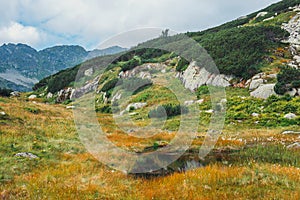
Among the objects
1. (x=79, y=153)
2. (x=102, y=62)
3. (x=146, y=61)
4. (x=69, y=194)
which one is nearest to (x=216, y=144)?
(x=79, y=153)

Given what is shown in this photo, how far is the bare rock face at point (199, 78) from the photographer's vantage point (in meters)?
33.2

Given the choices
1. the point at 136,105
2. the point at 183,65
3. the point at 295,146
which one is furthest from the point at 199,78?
the point at 295,146

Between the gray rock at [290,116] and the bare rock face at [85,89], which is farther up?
the bare rock face at [85,89]

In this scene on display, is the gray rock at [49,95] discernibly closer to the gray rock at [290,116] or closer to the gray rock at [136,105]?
the gray rock at [136,105]

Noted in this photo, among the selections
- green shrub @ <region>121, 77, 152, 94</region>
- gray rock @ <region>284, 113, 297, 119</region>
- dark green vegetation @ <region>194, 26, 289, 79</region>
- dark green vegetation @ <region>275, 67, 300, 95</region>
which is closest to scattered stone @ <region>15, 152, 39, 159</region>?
gray rock @ <region>284, 113, 297, 119</region>

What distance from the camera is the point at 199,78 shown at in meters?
36.0

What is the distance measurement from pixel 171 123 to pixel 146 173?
14.1 metres

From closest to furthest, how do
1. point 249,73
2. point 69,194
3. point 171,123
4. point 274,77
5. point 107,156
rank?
A: point 69,194 → point 107,156 → point 171,123 → point 274,77 → point 249,73

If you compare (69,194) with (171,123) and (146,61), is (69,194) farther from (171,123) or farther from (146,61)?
(146,61)

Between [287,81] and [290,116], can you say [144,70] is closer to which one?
[287,81]

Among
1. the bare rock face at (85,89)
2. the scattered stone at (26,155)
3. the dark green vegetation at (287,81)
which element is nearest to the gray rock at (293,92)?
the dark green vegetation at (287,81)

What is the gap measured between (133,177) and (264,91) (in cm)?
2029

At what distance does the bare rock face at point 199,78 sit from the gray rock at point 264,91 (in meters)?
5.19

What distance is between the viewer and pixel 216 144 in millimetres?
15906
